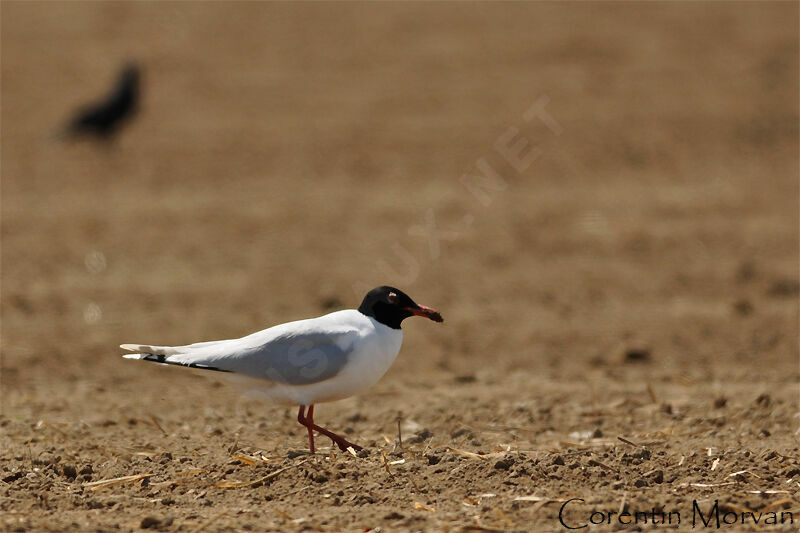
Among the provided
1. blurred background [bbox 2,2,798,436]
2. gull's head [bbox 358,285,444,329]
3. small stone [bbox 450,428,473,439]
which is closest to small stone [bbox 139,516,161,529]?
gull's head [bbox 358,285,444,329]

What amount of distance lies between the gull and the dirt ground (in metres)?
0.29

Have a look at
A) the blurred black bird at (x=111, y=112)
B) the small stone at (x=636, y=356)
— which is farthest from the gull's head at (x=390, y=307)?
the blurred black bird at (x=111, y=112)

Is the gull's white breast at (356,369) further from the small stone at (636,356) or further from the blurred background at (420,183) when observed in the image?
the small stone at (636,356)

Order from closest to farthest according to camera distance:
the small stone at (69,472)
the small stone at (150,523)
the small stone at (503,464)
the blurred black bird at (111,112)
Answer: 1. the small stone at (150,523)
2. the small stone at (503,464)
3. the small stone at (69,472)
4. the blurred black bird at (111,112)

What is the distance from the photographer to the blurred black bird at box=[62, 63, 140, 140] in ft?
64.0

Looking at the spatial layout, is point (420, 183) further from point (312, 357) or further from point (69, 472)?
point (69, 472)

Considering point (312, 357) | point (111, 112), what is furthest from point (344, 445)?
point (111, 112)

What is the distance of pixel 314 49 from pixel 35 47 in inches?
215

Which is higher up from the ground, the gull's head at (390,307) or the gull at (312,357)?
the gull's head at (390,307)

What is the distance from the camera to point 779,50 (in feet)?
70.0

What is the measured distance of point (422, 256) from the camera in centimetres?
1477

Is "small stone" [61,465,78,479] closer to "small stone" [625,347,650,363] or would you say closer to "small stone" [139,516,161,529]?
"small stone" [139,516,161,529]

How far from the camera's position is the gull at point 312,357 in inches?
281

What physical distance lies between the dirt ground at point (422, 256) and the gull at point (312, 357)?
0.29 meters
